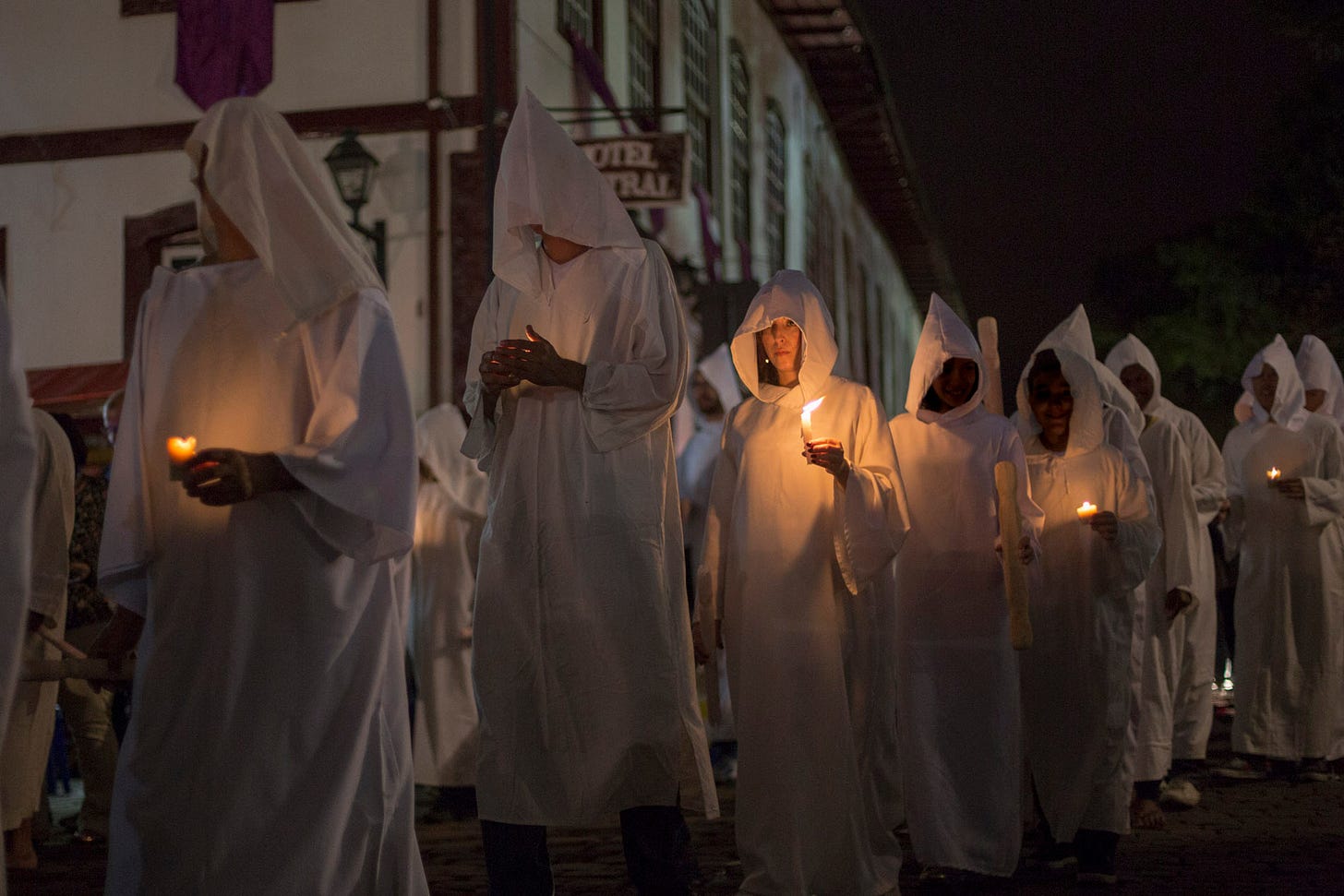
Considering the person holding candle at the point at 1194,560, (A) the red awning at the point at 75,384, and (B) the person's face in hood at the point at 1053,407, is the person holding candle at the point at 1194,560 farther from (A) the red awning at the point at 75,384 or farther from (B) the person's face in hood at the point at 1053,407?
(A) the red awning at the point at 75,384

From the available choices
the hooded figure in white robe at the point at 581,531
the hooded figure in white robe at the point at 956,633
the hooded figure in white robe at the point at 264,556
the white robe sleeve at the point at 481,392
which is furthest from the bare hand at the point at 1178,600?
the hooded figure in white robe at the point at 264,556

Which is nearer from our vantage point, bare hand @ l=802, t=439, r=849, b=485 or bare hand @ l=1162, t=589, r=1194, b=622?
bare hand @ l=802, t=439, r=849, b=485

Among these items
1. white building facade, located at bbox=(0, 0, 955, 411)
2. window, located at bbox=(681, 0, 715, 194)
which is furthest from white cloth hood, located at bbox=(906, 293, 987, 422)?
window, located at bbox=(681, 0, 715, 194)

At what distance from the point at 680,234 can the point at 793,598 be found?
48.6 feet

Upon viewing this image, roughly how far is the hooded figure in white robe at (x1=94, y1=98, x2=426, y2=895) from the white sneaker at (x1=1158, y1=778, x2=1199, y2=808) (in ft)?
19.5

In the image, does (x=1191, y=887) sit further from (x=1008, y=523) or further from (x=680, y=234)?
(x=680, y=234)

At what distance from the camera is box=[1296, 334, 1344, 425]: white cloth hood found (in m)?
12.1

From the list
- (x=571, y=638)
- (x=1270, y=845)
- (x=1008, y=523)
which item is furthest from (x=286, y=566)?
(x=1270, y=845)

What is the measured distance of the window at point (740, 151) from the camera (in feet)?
80.5

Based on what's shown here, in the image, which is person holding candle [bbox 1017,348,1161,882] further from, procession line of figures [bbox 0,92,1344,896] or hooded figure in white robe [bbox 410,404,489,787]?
hooded figure in white robe [bbox 410,404,489,787]

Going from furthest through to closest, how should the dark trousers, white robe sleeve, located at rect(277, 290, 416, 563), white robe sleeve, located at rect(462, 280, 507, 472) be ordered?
1. white robe sleeve, located at rect(462, 280, 507, 472)
2. the dark trousers
3. white robe sleeve, located at rect(277, 290, 416, 563)

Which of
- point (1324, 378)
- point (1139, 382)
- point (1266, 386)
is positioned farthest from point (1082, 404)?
point (1324, 378)

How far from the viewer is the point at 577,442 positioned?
547 cm

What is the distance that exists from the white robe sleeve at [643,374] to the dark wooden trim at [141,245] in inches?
444
